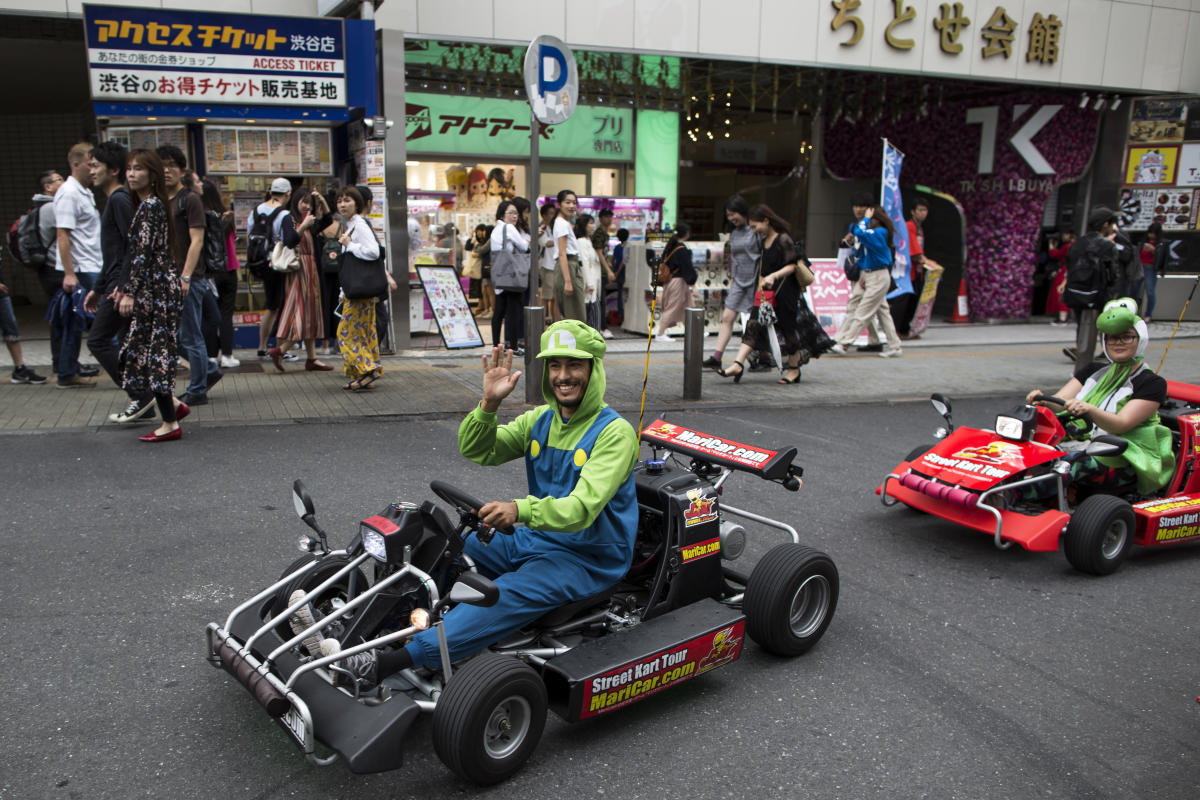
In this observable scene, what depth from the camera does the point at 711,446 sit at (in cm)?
415

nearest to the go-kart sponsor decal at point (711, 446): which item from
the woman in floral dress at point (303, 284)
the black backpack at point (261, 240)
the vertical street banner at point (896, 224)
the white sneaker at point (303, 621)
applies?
the white sneaker at point (303, 621)

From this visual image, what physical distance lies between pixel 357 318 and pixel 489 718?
590 centimetres

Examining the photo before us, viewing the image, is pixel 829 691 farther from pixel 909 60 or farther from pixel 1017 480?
pixel 909 60

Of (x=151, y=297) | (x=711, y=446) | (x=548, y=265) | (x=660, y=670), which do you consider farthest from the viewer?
→ (x=548, y=265)

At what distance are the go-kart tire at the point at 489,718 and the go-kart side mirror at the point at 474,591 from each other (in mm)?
209

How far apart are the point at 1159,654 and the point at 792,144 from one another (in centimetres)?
1507

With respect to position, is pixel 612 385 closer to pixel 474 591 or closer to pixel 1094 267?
pixel 1094 267

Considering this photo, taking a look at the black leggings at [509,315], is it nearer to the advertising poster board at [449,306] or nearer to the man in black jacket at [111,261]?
the advertising poster board at [449,306]

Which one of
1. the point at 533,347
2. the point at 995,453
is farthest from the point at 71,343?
the point at 995,453

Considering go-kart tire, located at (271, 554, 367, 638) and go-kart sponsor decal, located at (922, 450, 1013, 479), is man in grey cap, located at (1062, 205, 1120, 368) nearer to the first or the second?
go-kart sponsor decal, located at (922, 450, 1013, 479)

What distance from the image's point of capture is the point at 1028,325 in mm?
15492

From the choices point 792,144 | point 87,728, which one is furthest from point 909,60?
point 87,728

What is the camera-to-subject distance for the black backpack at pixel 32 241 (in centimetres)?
780

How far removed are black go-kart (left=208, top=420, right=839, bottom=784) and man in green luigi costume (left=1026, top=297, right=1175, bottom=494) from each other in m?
2.18
